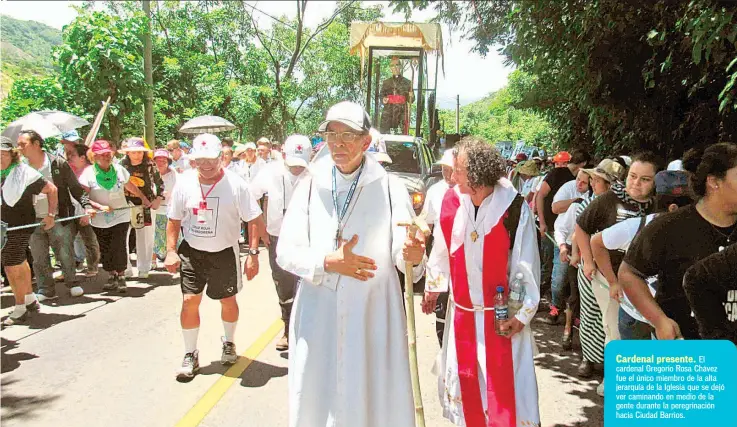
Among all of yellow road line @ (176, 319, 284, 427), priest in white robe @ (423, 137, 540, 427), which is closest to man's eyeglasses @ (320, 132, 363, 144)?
priest in white robe @ (423, 137, 540, 427)

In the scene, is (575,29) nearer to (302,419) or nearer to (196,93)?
(302,419)

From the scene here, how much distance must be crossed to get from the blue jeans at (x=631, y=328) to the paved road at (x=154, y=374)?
75 cm

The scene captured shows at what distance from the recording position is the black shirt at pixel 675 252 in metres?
2.47

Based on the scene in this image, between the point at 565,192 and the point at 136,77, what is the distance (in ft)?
19.7

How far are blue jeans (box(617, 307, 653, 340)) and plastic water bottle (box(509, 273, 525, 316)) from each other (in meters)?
0.88

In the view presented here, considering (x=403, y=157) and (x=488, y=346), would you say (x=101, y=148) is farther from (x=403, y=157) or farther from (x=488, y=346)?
(x=488, y=346)

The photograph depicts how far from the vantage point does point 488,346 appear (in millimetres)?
3238

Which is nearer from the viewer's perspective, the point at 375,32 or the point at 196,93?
the point at 196,93

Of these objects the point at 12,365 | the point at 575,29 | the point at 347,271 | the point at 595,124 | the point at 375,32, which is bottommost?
the point at 12,365

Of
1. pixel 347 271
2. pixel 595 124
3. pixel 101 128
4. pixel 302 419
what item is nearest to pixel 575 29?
pixel 595 124

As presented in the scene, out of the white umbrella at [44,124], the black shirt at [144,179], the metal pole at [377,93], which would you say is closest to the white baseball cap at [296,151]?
the black shirt at [144,179]

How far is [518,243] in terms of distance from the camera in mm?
3225

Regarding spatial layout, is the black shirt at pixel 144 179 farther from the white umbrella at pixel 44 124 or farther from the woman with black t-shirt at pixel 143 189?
the white umbrella at pixel 44 124

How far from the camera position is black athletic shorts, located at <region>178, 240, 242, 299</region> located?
15.5 feet
